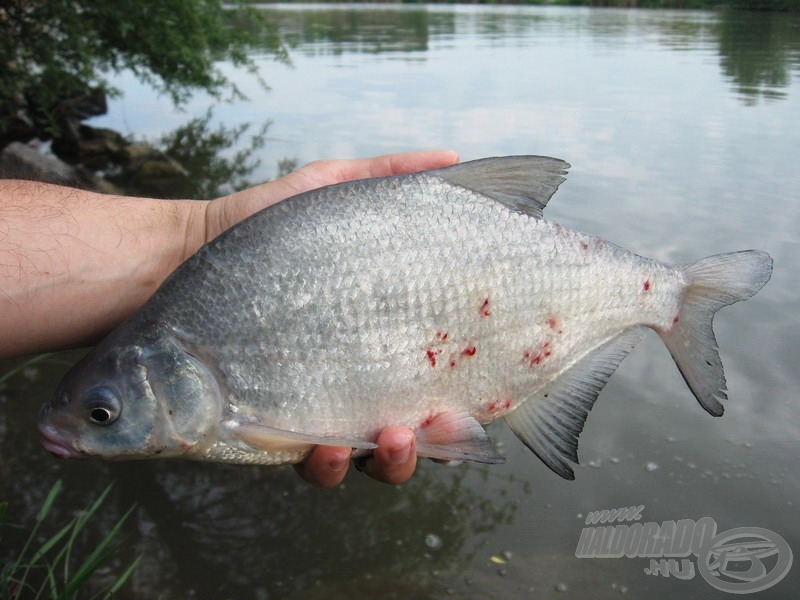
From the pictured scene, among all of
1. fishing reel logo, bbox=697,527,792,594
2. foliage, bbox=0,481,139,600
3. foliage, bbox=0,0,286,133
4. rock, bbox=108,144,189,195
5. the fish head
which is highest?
foliage, bbox=0,0,286,133

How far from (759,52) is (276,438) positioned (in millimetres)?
20388

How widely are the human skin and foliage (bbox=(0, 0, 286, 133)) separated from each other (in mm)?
6949

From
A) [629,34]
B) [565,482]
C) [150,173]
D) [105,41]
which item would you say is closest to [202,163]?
[150,173]

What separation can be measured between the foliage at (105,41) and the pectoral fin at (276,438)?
8359 mm

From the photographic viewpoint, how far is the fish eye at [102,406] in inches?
80.8

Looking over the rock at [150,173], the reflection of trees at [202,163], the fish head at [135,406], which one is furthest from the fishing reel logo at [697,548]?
the rock at [150,173]

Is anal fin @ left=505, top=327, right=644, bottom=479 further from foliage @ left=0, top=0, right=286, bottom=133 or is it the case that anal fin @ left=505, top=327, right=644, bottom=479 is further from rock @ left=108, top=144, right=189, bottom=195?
rock @ left=108, top=144, right=189, bottom=195

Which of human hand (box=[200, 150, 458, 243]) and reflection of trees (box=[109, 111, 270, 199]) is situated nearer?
human hand (box=[200, 150, 458, 243])

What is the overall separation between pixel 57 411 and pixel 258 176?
855cm

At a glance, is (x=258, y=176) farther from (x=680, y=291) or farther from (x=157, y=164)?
(x=680, y=291)

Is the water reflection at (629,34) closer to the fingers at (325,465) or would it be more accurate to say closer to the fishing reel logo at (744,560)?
the fishing reel logo at (744,560)

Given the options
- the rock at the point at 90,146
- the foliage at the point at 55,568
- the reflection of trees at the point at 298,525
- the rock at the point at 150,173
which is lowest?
the reflection of trees at the point at 298,525

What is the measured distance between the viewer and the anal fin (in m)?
2.45

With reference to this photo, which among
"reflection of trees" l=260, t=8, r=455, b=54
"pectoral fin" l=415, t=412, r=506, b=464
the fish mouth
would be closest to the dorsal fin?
"pectoral fin" l=415, t=412, r=506, b=464
